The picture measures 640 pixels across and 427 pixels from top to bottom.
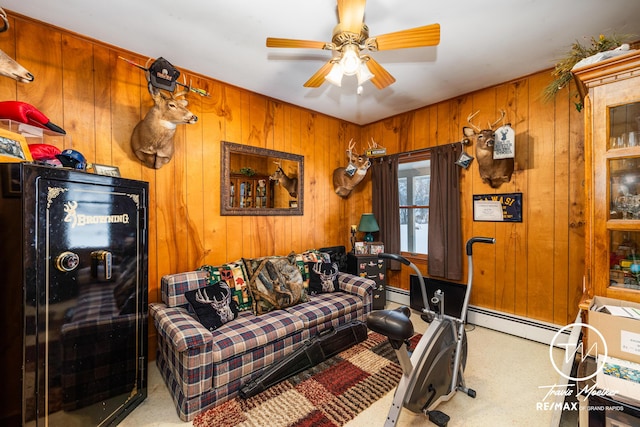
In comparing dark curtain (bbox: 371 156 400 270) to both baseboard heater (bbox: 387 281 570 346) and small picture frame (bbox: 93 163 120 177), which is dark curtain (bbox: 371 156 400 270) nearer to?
baseboard heater (bbox: 387 281 570 346)

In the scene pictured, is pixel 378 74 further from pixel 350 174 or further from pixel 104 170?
pixel 104 170

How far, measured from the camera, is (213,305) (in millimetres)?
2275

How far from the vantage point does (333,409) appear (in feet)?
6.18

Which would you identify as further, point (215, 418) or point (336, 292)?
point (336, 292)

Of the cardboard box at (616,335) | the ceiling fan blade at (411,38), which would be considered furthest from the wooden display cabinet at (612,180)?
the ceiling fan blade at (411,38)

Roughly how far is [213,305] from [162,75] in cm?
198

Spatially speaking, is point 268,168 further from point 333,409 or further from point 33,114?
point 333,409

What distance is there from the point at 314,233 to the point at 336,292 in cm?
105

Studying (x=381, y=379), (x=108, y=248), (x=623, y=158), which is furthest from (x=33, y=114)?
(x=623, y=158)

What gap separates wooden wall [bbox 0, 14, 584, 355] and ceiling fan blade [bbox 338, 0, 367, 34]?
6.02 ft

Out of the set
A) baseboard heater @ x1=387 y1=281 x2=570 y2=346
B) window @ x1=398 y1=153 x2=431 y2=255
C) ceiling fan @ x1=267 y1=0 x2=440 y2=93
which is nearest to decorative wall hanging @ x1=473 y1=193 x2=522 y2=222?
window @ x1=398 y1=153 x2=431 y2=255

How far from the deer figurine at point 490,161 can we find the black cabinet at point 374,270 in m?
1.70

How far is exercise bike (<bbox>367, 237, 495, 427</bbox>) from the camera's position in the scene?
1.38m

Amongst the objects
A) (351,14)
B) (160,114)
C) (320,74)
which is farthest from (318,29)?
(160,114)
